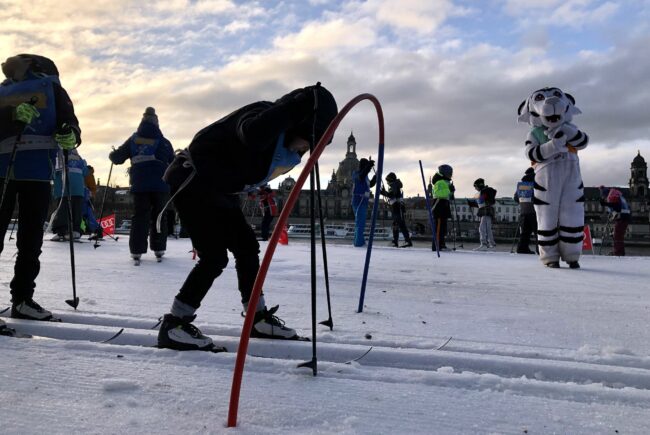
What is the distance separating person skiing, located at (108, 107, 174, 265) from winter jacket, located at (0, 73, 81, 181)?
3.31m

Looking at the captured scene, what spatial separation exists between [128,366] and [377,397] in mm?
1052

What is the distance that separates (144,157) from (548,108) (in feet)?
17.9

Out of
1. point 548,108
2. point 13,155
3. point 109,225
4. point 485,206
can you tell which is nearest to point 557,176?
A: point 548,108

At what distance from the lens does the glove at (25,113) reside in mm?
3141

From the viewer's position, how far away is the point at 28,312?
10.1 feet

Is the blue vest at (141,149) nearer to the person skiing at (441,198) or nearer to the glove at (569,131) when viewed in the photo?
the glove at (569,131)

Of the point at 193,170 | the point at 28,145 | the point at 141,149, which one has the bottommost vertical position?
the point at 193,170

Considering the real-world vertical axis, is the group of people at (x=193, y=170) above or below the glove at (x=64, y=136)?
below

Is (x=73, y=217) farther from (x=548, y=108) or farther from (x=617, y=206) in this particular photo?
(x=617, y=206)

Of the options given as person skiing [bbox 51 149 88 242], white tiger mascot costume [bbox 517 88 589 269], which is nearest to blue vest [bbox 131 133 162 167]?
person skiing [bbox 51 149 88 242]

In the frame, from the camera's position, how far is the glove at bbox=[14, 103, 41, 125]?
10.3ft

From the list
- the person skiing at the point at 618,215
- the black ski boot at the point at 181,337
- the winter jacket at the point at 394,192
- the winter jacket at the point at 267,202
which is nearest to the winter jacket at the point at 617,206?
the person skiing at the point at 618,215

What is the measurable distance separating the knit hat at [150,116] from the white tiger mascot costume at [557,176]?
5214 millimetres

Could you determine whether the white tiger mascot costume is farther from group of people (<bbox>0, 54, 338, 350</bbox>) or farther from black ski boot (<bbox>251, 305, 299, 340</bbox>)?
black ski boot (<bbox>251, 305, 299, 340</bbox>)
